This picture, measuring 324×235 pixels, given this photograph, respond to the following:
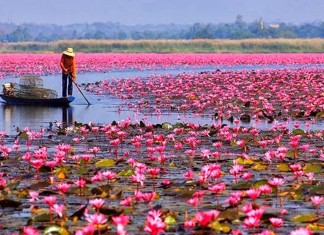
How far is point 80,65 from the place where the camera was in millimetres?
63375

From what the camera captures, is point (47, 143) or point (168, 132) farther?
point (168, 132)

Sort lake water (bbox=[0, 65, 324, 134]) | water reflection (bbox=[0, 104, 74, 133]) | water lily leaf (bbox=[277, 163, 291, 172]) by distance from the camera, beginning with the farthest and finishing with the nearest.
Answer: lake water (bbox=[0, 65, 324, 134])
water reflection (bbox=[0, 104, 74, 133])
water lily leaf (bbox=[277, 163, 291, 172])

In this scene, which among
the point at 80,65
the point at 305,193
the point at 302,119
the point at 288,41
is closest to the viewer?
the point at 305,193

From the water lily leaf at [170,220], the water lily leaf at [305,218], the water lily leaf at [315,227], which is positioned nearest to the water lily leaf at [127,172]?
the water lily leaf at [170,220]

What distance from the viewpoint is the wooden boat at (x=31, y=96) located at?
26.7m

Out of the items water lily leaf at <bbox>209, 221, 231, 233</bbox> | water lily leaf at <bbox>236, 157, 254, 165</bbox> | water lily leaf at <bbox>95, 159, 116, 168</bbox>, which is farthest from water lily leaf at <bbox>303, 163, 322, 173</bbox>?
water lily leaf at <bbox>209, 221, 231, 233</bbox>

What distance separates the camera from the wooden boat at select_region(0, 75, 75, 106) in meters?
26.7

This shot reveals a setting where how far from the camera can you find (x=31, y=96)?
27.5 meters

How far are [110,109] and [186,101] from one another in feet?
10.5

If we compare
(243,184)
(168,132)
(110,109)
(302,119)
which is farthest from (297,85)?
(243,184)

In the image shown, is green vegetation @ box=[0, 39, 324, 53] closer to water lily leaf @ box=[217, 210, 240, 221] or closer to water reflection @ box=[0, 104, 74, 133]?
water reflection @ box=[0, 104, 74, 133]

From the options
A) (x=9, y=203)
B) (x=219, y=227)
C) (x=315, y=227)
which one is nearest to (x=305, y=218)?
(x=315, y=227)

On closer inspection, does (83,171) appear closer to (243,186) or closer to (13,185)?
(13,185)

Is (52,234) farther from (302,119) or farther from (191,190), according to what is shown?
(302,119)
